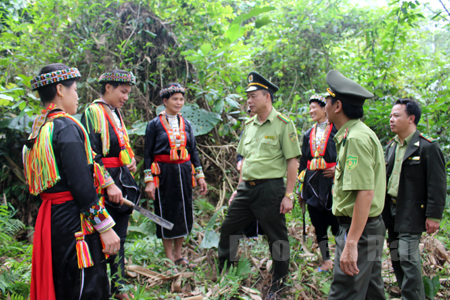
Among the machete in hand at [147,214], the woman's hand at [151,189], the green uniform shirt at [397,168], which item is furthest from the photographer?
the woman's hand at [151,189]

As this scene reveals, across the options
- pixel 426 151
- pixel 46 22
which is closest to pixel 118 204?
pixel 426 151

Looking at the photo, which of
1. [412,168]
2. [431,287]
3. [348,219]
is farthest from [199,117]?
[431,287]

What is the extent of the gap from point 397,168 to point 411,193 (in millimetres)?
278

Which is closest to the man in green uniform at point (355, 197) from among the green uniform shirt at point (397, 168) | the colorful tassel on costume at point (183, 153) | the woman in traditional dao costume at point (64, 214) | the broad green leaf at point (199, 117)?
the green uniform shirt at point (397, 168)

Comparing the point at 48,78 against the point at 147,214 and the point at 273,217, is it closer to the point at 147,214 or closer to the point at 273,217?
the point at 147,214

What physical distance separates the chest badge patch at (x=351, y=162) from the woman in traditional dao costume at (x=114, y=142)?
1.89 meters

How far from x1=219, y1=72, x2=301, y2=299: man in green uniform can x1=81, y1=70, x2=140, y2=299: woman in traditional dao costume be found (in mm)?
1131

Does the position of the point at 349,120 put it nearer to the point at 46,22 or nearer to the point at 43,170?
the point at 43,170

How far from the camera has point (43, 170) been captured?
71.1 inches

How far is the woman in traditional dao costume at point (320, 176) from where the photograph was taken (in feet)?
12.1

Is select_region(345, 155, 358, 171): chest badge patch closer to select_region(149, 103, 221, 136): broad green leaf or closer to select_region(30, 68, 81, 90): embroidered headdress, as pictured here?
select_region(30, 68, 81, 90): embroidered headdress

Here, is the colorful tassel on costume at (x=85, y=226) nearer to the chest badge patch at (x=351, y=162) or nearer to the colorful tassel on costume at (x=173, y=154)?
the chest badge patch at (x=351, y=162)

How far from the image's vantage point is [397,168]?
9.91 feet

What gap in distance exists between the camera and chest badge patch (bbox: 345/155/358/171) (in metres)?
1.88
